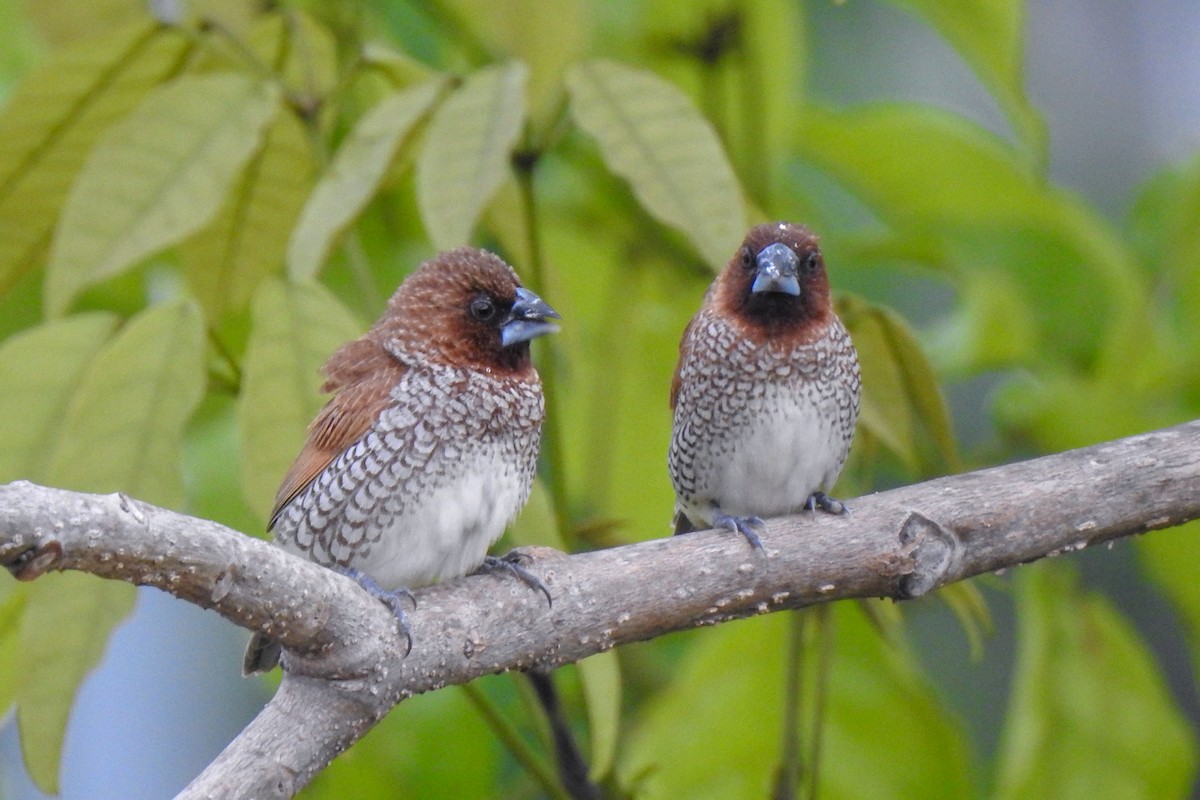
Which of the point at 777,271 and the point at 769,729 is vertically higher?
the point at 777,271

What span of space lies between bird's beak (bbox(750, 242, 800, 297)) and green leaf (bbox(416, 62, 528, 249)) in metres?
0.58

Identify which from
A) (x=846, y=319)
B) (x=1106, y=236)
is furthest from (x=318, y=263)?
(x=1106, y=236)

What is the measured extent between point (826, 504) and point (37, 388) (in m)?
1.21

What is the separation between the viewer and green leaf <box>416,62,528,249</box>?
1928 mm

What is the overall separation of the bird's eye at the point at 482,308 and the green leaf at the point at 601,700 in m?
0.61

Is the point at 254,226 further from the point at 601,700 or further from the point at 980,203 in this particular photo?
the point at 980,203

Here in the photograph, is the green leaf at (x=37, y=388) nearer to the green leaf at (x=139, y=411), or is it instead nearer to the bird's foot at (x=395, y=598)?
the green leaf at (x=139, y=411)

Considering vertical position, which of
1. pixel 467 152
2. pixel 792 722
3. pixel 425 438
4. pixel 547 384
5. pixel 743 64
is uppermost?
pixel 743 64

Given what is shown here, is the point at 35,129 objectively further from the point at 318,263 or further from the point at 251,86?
the point at 318,263

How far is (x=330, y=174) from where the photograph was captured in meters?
2.08

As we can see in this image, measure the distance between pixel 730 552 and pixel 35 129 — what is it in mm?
1278

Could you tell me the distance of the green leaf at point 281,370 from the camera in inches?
78.2

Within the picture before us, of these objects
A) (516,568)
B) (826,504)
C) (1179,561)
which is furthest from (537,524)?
(1179,561)

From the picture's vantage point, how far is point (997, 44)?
7.38ft
